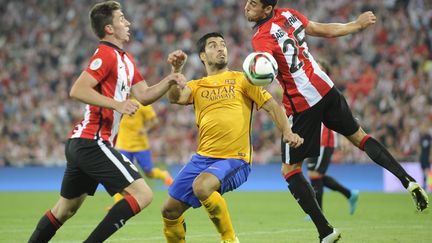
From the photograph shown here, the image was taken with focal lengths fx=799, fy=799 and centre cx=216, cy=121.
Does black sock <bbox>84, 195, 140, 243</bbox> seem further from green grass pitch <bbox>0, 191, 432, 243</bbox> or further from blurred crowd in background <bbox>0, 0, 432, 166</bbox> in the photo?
blurred crowd in background <bbox>0, 0, 432, 166</bbox>

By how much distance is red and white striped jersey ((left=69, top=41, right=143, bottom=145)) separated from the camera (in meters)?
7.17

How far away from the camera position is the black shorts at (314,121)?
8.39 meters

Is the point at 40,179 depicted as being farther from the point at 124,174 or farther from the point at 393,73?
the point at 124,174

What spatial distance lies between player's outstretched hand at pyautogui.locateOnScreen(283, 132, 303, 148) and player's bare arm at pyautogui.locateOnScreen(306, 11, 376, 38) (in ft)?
5.06

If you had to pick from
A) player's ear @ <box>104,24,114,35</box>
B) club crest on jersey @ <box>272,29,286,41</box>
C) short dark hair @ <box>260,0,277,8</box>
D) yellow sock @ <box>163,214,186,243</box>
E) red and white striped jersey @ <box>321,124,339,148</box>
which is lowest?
red and white striped jersey @ <box>321,124,339,148</box>

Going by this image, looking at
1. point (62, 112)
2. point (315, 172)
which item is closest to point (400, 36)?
point (62, 112)

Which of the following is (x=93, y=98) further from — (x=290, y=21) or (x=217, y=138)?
(x=290, y=21)

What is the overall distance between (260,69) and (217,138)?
2.96ft

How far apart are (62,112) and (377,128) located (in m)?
9.86

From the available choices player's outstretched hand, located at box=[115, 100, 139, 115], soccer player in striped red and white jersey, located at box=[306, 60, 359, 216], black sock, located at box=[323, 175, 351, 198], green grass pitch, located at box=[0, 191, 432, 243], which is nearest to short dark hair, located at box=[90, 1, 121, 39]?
player's outstretched hand, located at box=[115, 100, 139, 115]

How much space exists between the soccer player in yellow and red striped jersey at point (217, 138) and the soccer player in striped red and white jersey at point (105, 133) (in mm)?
778

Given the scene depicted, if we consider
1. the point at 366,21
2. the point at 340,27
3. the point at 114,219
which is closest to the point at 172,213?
the point at 114,219

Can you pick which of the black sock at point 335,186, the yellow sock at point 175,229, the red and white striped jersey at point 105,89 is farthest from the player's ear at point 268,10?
the black sock at point 335,186

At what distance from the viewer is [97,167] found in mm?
7000
